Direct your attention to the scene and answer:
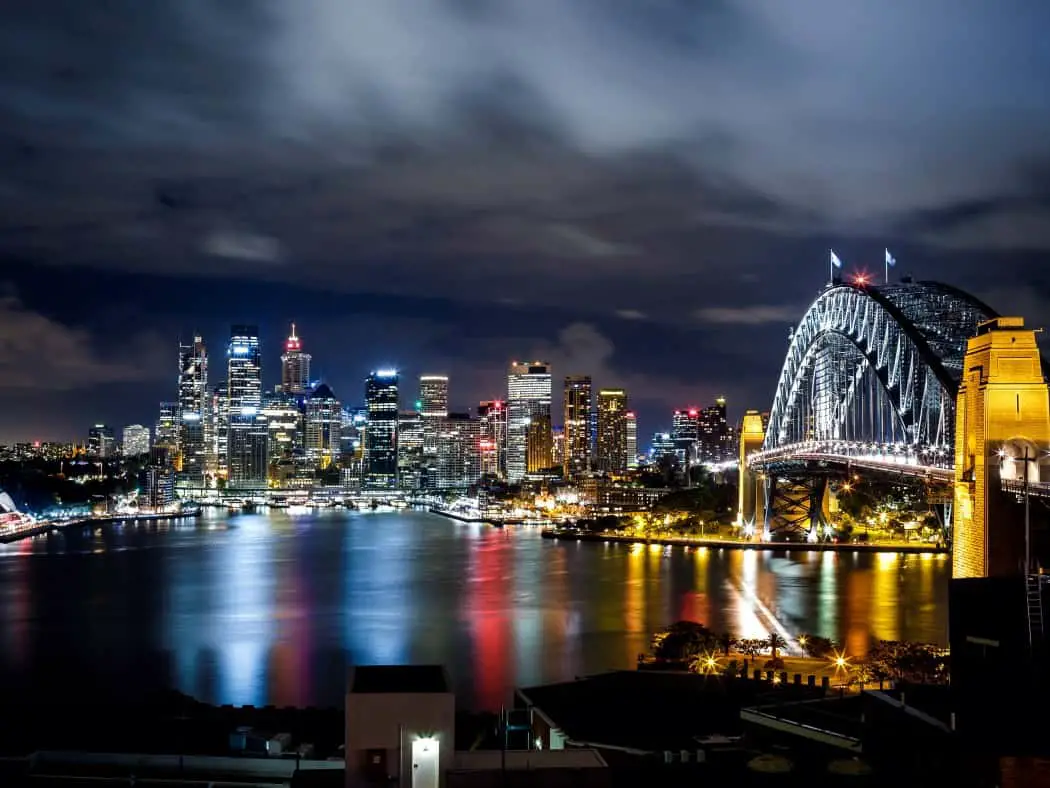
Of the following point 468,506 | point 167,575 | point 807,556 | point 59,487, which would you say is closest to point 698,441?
point 468,506

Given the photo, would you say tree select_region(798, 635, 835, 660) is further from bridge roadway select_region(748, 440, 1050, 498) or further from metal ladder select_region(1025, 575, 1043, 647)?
metal ladder select_region(1025, 575, 1043, 647)

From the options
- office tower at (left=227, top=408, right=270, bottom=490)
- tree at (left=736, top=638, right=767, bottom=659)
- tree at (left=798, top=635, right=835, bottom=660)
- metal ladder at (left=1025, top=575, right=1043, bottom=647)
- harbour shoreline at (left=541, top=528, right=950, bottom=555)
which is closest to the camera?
metal ladder at (left=1025, top=575, right=1043, bottom=647)

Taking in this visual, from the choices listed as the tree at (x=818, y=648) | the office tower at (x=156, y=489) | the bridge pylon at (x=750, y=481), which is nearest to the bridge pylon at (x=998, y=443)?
the tree at (x=818, y=648)

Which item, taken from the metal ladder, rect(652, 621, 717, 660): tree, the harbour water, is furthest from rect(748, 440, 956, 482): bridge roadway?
the metal ladder

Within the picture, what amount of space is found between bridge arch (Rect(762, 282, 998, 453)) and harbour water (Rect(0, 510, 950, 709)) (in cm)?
503

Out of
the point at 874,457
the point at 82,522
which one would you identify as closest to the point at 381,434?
the point at 82,522

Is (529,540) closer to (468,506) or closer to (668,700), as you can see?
(468,506)

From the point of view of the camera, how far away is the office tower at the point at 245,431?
492 ft

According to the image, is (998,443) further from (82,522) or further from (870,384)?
(82,522)

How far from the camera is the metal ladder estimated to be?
9773mm

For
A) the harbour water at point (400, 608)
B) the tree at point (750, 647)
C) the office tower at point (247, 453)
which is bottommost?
the harbour water at point (400, 608)

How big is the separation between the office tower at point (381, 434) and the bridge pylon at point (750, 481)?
8790 centimetres

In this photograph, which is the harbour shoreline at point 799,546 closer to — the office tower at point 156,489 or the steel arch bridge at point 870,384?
the steel arch bridge at point 870,384

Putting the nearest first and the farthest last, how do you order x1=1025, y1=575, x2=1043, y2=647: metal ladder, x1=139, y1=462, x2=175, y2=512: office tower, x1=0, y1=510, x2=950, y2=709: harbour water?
x1=1025, y1=575, x2=1043, y2=647: metal ladder, x1=0, y1=510, x2=950, y2=709: harbour water, x1=139, y1=462, x2=175, y2=512: office tower
